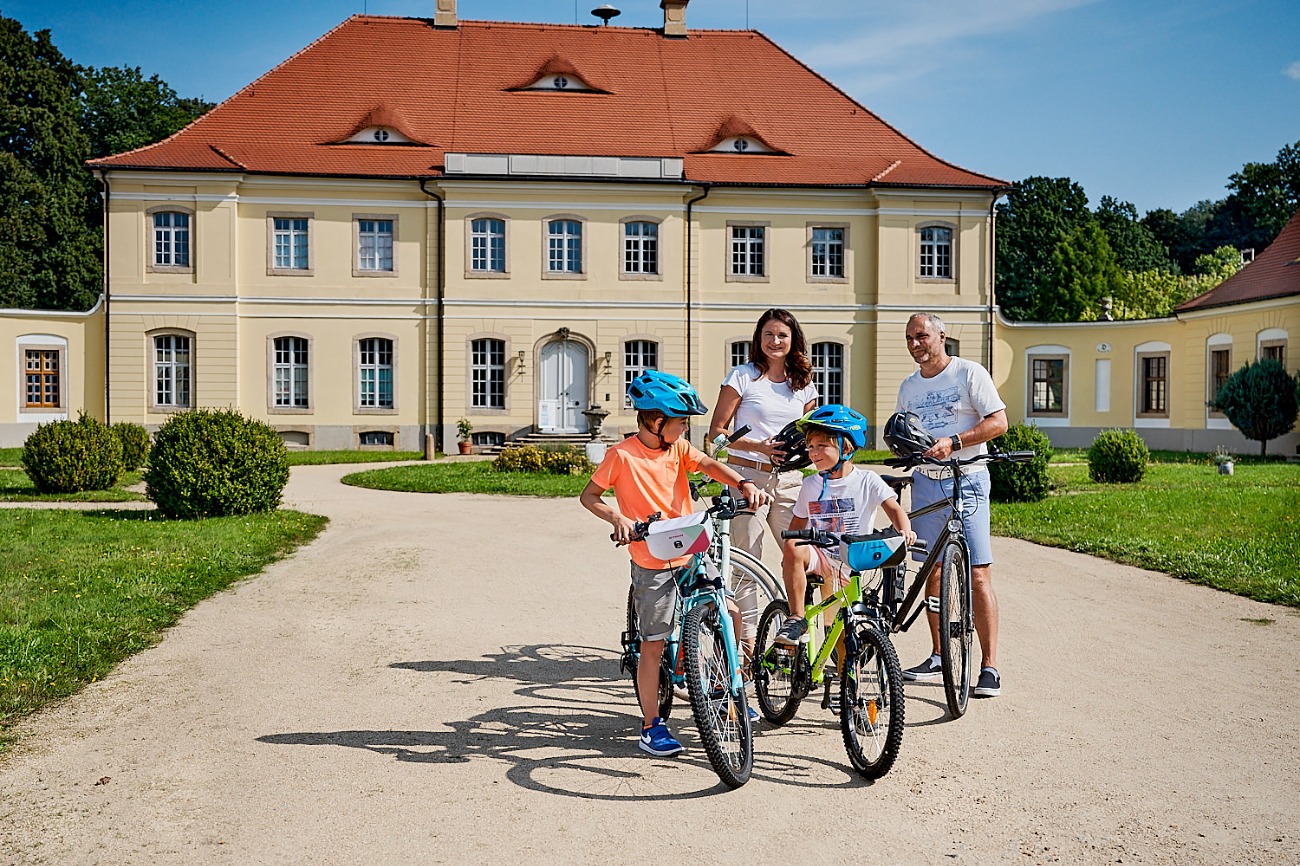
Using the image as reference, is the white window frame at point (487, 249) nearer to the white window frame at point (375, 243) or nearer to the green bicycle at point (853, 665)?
the white window frame at point (375, 243)

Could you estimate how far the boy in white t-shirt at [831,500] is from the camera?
5.47 m

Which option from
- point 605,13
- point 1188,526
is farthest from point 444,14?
point 1188,526

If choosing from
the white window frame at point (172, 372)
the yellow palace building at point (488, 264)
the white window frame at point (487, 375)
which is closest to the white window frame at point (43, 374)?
the yellow palace building at point (488, 264)

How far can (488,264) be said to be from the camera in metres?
31.3

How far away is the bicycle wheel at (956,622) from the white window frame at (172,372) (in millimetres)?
27899

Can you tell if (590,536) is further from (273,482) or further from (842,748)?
(842,748)

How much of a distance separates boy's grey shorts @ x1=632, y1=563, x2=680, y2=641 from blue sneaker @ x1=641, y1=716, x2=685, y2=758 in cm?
42

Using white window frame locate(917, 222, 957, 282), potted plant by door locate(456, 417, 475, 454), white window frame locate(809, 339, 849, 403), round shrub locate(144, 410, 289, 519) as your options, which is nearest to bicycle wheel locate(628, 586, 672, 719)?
round shrub locate(144, 410, 289, 519)

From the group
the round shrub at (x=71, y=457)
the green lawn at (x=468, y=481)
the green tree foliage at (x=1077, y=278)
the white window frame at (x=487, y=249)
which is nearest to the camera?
the round shrub at (x=71, y=457)

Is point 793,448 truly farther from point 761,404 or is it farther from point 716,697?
point 716,697

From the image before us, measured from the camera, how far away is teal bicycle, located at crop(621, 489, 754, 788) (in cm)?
465

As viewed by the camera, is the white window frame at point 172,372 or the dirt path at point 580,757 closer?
the dirt path at point 580,757

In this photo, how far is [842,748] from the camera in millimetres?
5324

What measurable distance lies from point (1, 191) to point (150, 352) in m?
18.8
